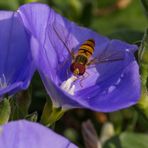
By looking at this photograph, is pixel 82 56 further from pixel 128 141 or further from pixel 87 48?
pixel 128 141

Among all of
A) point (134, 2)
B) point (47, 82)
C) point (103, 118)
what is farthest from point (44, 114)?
point (134, 2)

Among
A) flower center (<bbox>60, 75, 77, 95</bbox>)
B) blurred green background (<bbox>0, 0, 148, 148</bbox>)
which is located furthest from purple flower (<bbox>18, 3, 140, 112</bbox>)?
blurred green background (<bbox>0, 0, 148, 148</bbox>)

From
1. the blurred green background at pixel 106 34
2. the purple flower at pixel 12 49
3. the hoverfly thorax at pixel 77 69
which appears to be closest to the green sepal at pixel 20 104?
the purple flower at pixel 12 49

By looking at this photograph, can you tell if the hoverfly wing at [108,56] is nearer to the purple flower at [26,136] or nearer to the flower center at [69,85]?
the flower center at [69,85]

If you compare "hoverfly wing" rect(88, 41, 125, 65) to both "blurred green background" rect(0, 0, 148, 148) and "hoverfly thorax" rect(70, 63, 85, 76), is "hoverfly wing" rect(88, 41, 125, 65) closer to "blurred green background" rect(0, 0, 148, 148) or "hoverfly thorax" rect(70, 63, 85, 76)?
"hoverfly thorax" rect(70, 63, 85, 76)

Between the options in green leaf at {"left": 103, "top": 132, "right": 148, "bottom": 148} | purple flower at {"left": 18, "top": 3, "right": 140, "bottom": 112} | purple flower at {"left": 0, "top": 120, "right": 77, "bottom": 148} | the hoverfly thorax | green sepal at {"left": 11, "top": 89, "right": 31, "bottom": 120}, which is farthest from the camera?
green leaf at {"left": 103, "top": 132, "right": 148, "bottom": 148}

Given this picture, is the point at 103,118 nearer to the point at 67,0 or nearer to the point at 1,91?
the point at 67,0
